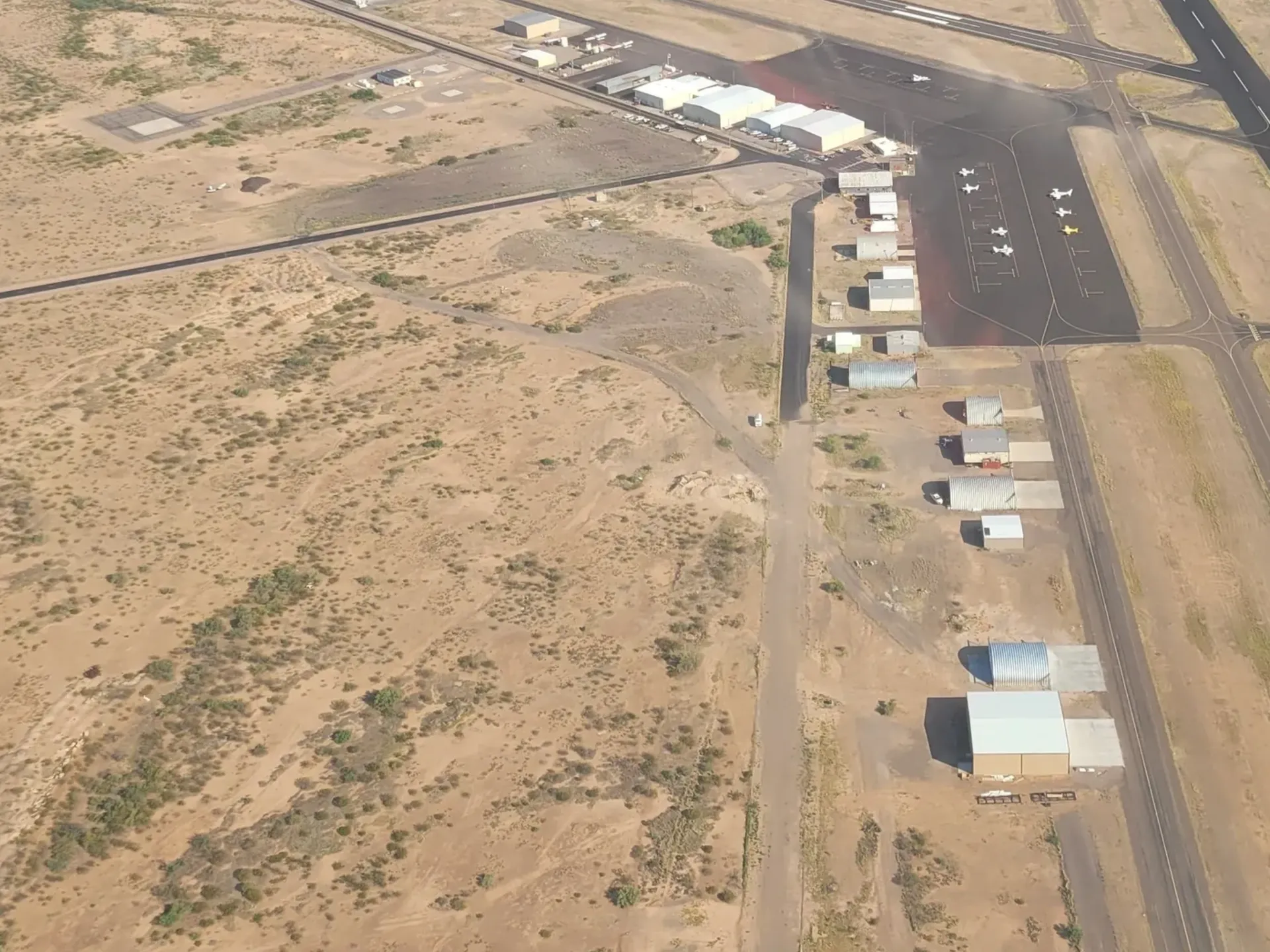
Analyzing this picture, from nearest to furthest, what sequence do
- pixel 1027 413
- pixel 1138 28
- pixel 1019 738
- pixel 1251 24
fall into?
pixel 1019 738 < pixel 1027 413 < pixel 1251 24 < pixel 1138 28

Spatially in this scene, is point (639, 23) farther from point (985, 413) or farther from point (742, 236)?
point (985, 413)

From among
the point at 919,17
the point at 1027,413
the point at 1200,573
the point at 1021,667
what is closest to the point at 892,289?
the point at 1027,413

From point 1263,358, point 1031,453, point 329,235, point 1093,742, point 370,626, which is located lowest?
point 370,626

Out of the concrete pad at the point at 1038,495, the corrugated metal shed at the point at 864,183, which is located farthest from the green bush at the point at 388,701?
the corrugated metal shed at the point at 864,183

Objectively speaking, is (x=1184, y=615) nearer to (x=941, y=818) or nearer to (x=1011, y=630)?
(x=1011, y=630)

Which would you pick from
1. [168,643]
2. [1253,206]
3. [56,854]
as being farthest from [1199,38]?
[56,854]

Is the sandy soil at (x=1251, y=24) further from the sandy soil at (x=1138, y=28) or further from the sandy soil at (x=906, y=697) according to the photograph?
the sandy soil at (x=906, y=697)
